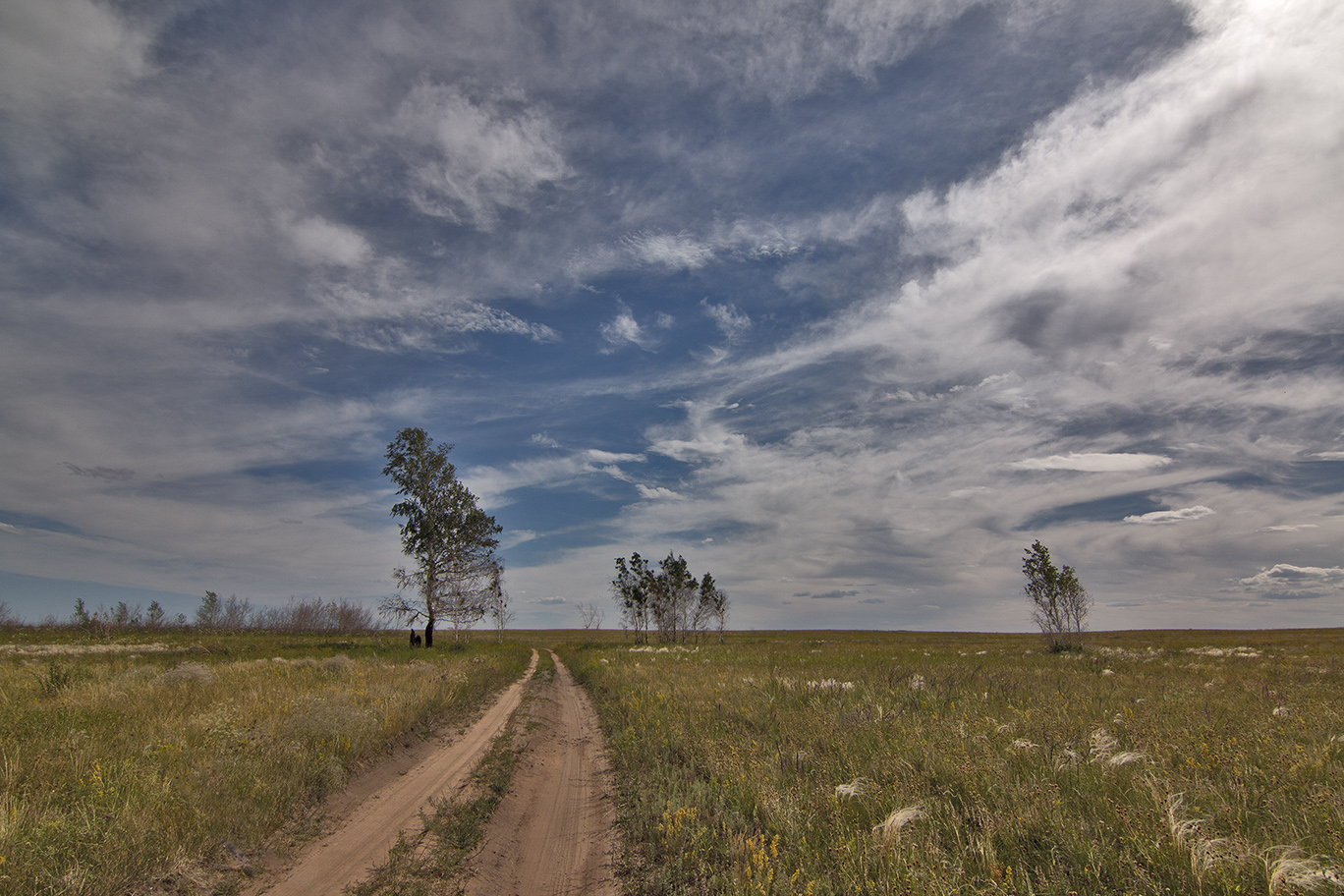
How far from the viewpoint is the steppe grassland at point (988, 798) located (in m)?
4.26

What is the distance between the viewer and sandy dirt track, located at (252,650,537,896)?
5.50 meters

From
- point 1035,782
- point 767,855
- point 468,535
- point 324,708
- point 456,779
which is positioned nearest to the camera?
point 767,855

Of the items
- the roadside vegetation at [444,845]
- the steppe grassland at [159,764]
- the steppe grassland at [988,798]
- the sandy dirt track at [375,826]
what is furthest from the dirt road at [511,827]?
the steppe grassland at [159,764]

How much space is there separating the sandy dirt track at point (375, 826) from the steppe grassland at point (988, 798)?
9.55 ft

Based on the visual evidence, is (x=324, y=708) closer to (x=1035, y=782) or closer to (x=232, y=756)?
(x=232, y=756)

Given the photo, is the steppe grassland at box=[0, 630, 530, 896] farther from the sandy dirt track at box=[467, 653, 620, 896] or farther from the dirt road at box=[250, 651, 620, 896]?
the sandy dirt track at box=[467, 653, 620, 896]

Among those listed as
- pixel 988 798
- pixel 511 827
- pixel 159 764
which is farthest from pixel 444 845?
pixel 988 798

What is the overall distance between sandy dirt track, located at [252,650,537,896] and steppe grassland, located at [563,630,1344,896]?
9.55ft

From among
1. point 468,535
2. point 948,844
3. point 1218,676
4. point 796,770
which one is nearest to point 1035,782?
point 948,844

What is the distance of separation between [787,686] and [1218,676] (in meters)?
16.9

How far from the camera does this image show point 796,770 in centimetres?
752

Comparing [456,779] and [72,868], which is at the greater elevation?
[72,868]

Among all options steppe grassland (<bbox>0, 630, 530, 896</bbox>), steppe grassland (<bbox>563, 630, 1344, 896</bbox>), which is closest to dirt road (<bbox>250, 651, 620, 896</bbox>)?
steppe grassland (<bbox>563, 630, 1344, 896</bbox>)

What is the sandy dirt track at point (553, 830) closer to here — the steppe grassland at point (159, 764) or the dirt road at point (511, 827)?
the dirt road at point (511, 827)
